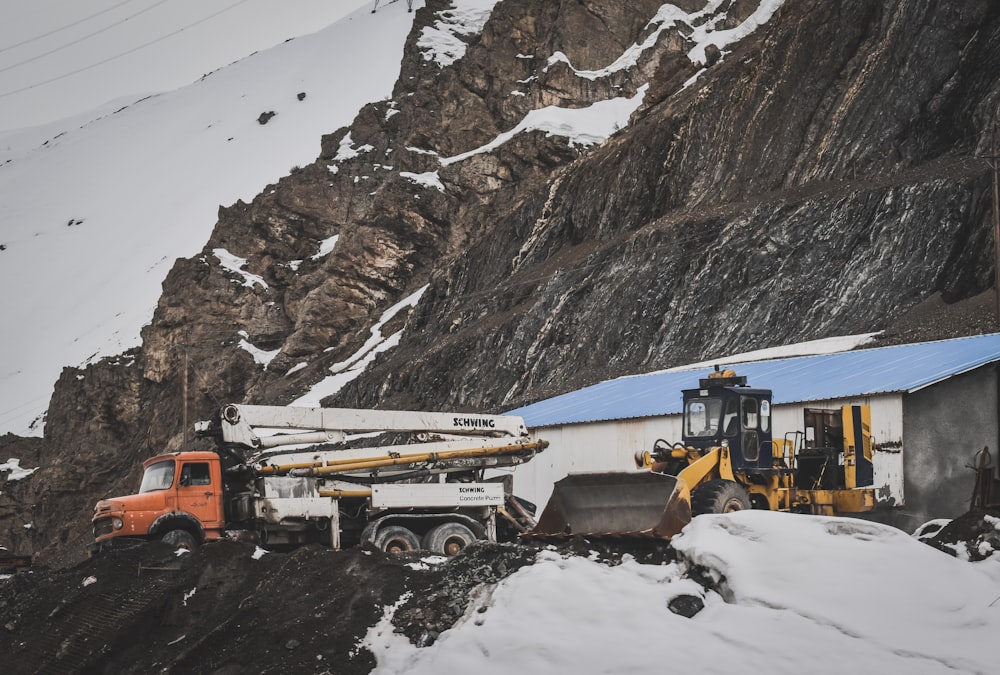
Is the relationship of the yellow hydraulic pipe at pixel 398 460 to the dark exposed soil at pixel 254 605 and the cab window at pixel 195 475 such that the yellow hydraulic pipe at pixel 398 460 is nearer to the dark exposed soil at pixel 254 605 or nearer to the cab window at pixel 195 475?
the cab window at pixel 195 475

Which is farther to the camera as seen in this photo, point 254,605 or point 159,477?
point 159,477

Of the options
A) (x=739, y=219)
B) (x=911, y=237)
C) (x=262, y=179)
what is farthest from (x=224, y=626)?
(x=262, y=179)

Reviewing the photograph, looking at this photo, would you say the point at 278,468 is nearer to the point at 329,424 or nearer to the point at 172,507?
the point at 329,424

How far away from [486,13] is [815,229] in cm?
4536

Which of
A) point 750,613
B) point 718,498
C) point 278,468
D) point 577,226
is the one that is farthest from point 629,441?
point 577,226

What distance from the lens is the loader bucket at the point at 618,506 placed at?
45.1 ft

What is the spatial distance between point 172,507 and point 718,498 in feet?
32.2

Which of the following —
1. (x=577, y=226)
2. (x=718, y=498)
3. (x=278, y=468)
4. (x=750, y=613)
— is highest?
(x=577, y=226)

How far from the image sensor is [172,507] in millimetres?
18984

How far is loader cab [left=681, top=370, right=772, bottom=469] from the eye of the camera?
52.6ft

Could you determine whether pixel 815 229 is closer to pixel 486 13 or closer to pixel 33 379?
pixel 486 13

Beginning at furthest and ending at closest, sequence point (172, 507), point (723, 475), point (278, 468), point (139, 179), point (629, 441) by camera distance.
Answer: point (139, 179), point (629, 441), point (278, 468), point (172, 507), point (723, 475)

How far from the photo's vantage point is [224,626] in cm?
1176

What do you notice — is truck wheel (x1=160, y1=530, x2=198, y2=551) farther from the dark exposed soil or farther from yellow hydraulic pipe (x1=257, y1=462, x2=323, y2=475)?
the dark exposed soil
